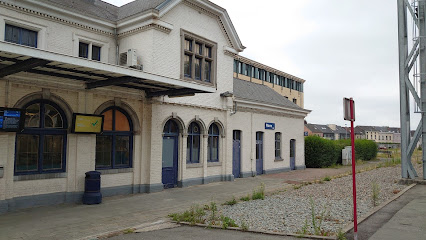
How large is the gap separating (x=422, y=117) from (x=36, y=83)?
16.1 m

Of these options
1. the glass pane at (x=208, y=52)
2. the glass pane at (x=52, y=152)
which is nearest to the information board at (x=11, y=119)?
the glass pane at (x=52, y=152)

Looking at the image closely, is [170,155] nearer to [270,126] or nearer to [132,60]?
[132,60]

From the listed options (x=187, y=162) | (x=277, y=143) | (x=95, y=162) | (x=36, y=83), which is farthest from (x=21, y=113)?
(x=277, y=143)

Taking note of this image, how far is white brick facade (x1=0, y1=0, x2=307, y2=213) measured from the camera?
32.8ft

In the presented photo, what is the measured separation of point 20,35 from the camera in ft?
35.8

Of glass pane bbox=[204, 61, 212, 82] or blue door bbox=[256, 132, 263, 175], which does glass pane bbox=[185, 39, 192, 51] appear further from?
blue door bbox=[256, 132, 263, 175]

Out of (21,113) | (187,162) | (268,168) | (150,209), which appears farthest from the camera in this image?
(268,168)

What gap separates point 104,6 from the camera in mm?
15266

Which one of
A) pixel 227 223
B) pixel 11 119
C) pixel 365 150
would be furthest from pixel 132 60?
pixel 365 150

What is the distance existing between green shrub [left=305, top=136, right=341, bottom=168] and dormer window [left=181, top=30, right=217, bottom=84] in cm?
1299

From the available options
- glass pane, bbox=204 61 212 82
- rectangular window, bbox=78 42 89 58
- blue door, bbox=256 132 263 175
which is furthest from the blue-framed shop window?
blue door, bbox=256 132 263 175

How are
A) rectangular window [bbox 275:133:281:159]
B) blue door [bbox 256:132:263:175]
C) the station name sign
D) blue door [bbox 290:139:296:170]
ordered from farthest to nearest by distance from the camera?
blue door [bbox 290:139:296:170], rectangular window [bbox 275:133:281:159], the station name sign, blue door [bbox 256:132:263:175]

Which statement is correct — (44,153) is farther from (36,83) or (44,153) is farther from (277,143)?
(277,143)

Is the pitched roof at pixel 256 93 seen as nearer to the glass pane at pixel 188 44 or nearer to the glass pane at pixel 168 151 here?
the glass pane at pixel 188 44
